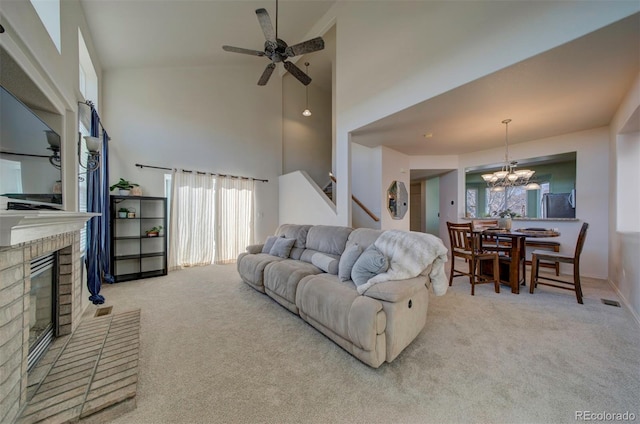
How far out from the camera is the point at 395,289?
1766 mm

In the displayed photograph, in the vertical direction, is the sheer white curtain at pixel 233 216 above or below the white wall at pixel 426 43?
below

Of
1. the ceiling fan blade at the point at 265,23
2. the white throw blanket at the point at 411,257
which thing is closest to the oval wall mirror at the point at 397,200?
the white throw blanket at the point at 411,257

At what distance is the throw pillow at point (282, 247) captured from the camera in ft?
11.5

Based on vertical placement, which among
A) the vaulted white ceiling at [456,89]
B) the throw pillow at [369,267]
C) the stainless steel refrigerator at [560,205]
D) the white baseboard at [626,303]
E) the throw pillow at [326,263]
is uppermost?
the vaulted white ceiling at [456,89]

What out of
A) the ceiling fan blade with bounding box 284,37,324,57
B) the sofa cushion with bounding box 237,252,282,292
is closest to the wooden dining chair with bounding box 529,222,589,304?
the sofa cushion with bounding box 237,252,282,292

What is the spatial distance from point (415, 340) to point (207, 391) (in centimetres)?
167

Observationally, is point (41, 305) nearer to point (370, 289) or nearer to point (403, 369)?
point (370, 289)

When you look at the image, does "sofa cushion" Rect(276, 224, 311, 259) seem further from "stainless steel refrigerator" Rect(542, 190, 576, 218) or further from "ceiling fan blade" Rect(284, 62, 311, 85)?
"stainless steel refrigerator" Rect(542, 190, 576, 218)

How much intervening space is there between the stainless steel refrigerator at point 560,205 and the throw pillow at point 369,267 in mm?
5007

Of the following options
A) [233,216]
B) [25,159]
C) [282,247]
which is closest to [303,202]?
[233,216]

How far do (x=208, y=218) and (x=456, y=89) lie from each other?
15.5ft

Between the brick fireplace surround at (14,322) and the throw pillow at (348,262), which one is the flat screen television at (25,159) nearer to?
the brick fireplace surround at (14,322)

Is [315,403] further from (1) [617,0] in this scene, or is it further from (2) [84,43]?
(2) [84,43]

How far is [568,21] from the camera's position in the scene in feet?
6.13
